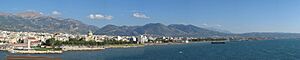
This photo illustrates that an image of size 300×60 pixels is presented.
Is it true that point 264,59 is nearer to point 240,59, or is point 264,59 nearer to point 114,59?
point 240,59

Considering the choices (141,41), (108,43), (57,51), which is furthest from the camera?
(141,41)

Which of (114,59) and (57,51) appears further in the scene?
(57,51)

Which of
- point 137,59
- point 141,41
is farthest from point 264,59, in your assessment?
point 141,41

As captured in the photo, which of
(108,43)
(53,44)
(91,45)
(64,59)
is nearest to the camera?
(64,59)

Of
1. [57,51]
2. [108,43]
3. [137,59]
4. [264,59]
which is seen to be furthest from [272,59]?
[108,43]

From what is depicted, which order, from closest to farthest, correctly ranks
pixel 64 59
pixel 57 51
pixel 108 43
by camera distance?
pixel 64 59
pixel 57 51
pixel 108 43

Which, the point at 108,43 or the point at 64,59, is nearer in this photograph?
the point at 64,59

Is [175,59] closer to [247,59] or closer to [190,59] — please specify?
[190,59]

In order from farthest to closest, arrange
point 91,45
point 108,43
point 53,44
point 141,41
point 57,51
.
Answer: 1. point 141,41
2. point 108,43
3. point 91,45
4. point 53,44
5. point 57,51

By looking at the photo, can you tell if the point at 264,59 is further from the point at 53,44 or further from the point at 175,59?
the point at 53,44
